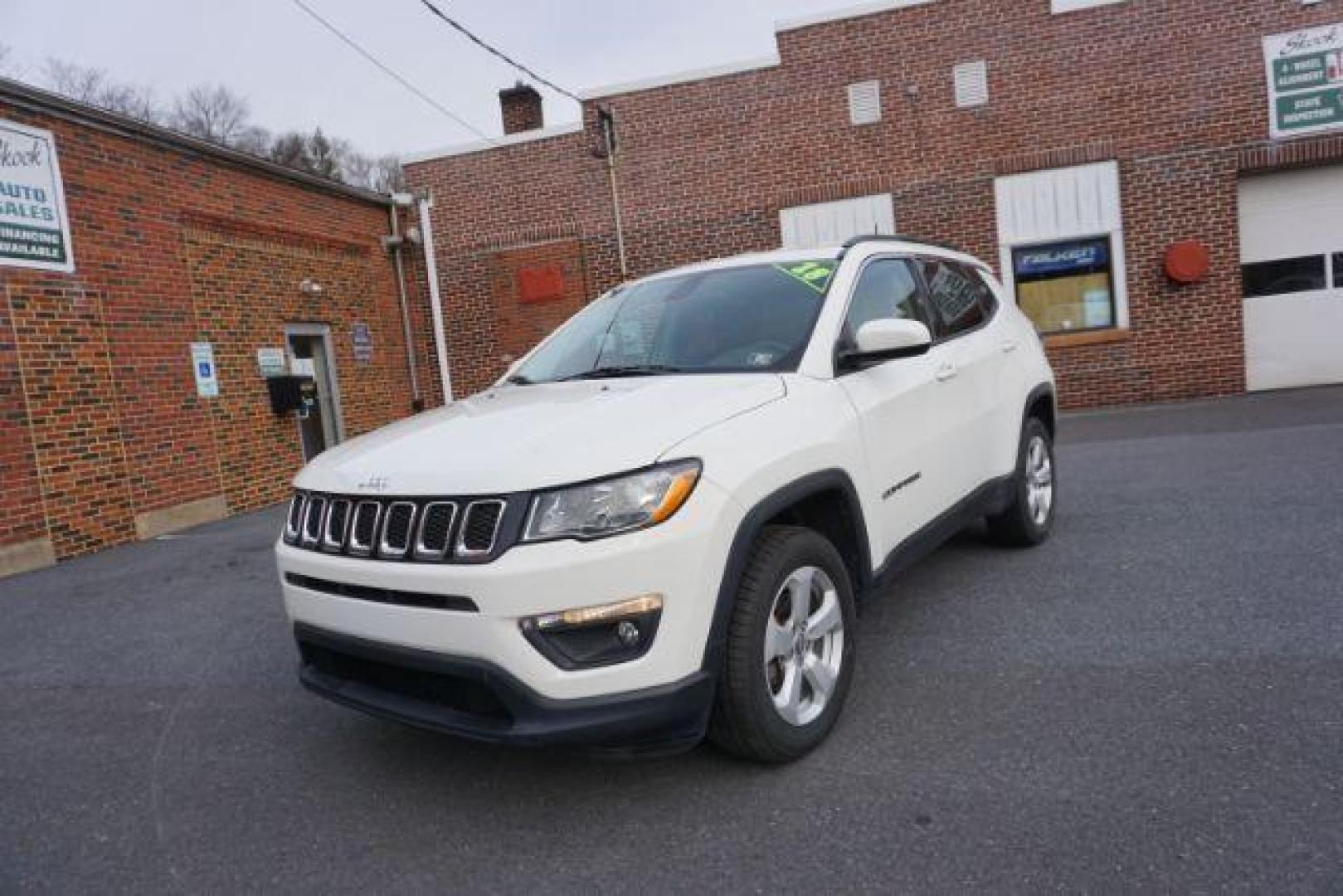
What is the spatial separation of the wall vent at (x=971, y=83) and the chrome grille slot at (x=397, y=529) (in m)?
11.3

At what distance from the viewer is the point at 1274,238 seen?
11.4 meters

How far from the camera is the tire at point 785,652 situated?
257cm

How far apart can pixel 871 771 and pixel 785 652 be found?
1.48 ft

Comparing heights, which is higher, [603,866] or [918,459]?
[918,459]

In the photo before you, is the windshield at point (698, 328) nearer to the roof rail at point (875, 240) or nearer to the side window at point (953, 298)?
the roof rail at point (875, 240)

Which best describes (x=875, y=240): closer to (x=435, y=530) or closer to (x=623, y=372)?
(x=623, y=372)

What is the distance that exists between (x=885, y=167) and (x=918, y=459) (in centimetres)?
948

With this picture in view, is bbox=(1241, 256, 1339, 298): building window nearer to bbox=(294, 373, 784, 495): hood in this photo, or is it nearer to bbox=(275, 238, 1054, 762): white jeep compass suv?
bbox=(275, 238, 1054, 762): white jeep compass suv

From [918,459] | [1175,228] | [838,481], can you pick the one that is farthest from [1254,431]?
[838,481]

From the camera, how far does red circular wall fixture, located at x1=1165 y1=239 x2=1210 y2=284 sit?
11.2 m

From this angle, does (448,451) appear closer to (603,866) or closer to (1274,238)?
(603,866)

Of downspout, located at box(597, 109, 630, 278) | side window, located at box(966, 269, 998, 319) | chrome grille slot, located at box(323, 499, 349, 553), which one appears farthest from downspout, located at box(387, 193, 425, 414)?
chrome grille slot, located at box(323, 499, 349, 553)

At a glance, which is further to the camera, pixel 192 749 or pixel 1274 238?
pixel 1274 238

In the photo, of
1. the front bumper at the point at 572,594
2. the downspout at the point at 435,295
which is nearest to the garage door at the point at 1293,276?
the downspout at the point at 435,295
